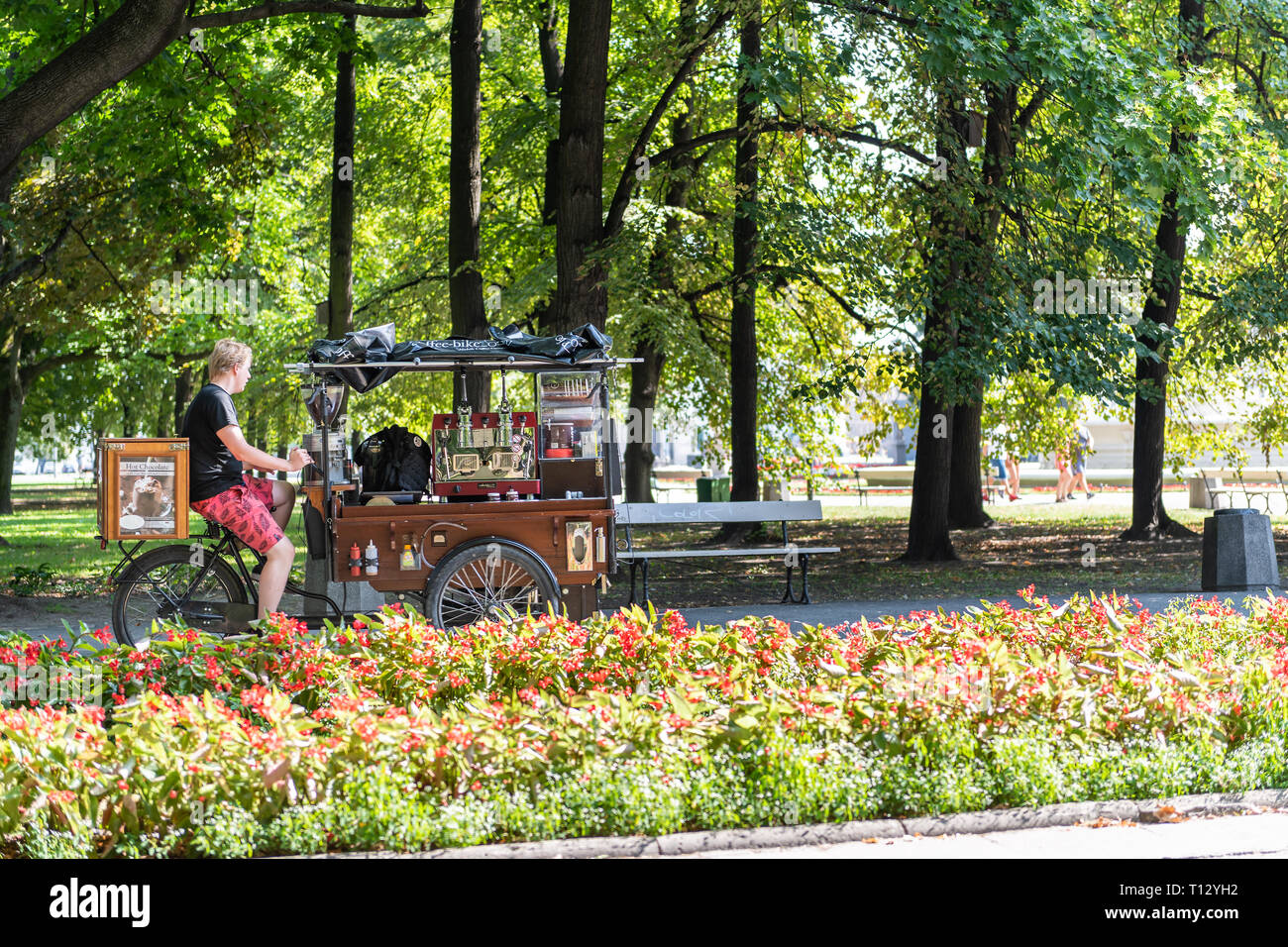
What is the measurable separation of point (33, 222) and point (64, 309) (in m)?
2.64

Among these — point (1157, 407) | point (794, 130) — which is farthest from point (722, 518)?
point (1157, 407)

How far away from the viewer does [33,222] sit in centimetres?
1938

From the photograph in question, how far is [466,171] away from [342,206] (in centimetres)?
163

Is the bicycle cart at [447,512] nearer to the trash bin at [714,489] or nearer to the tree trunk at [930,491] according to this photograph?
the tree trunk at [930,491]

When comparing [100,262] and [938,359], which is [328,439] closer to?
[938,359]

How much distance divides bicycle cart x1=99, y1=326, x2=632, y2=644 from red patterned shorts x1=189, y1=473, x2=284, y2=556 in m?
0.22

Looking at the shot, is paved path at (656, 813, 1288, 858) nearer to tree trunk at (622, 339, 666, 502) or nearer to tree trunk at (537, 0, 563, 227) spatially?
A: tree trunk at (537, 0, 563, 227)

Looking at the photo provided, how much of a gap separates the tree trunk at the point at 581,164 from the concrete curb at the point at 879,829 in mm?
9058

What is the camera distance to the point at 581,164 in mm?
13711

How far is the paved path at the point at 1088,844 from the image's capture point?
5.12 metres

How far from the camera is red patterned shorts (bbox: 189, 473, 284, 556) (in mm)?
8469

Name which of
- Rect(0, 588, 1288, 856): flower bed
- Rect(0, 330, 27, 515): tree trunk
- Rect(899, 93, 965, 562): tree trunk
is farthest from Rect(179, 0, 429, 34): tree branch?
Rect(0, 330, 27, 515): tree trunk

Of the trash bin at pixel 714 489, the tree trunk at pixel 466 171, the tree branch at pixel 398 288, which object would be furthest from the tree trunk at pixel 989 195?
the tree branch at pixel 398 288
